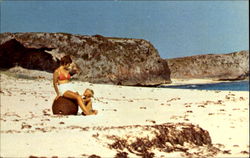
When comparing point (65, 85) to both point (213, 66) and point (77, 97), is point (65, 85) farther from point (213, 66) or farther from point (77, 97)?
point (213, 66)

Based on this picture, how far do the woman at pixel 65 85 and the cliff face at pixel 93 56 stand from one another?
20.8 metres

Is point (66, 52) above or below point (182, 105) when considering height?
above

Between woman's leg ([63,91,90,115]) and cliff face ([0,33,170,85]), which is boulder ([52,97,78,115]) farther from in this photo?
cliff face ([0,33,170,85])

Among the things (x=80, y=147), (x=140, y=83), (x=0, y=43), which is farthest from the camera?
(x=140, y=83)

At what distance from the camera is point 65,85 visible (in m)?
9.61

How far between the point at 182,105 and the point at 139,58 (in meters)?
28.7

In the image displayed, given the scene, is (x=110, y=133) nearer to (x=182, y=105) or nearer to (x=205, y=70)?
(x=182, y=105)

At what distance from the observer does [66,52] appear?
1380 inches

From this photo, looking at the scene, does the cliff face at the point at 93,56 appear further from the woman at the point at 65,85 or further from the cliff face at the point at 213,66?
the cliff face at the point at 213,66

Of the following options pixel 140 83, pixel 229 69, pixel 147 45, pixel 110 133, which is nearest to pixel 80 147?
pixel 110 133

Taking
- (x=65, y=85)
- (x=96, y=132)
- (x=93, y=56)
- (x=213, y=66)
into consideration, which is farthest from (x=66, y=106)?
(x=213, y=66)

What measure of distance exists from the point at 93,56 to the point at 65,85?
27521mm

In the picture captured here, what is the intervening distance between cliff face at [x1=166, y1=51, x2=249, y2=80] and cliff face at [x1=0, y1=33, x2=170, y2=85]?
30.9 m

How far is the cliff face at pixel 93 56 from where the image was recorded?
3062cm
